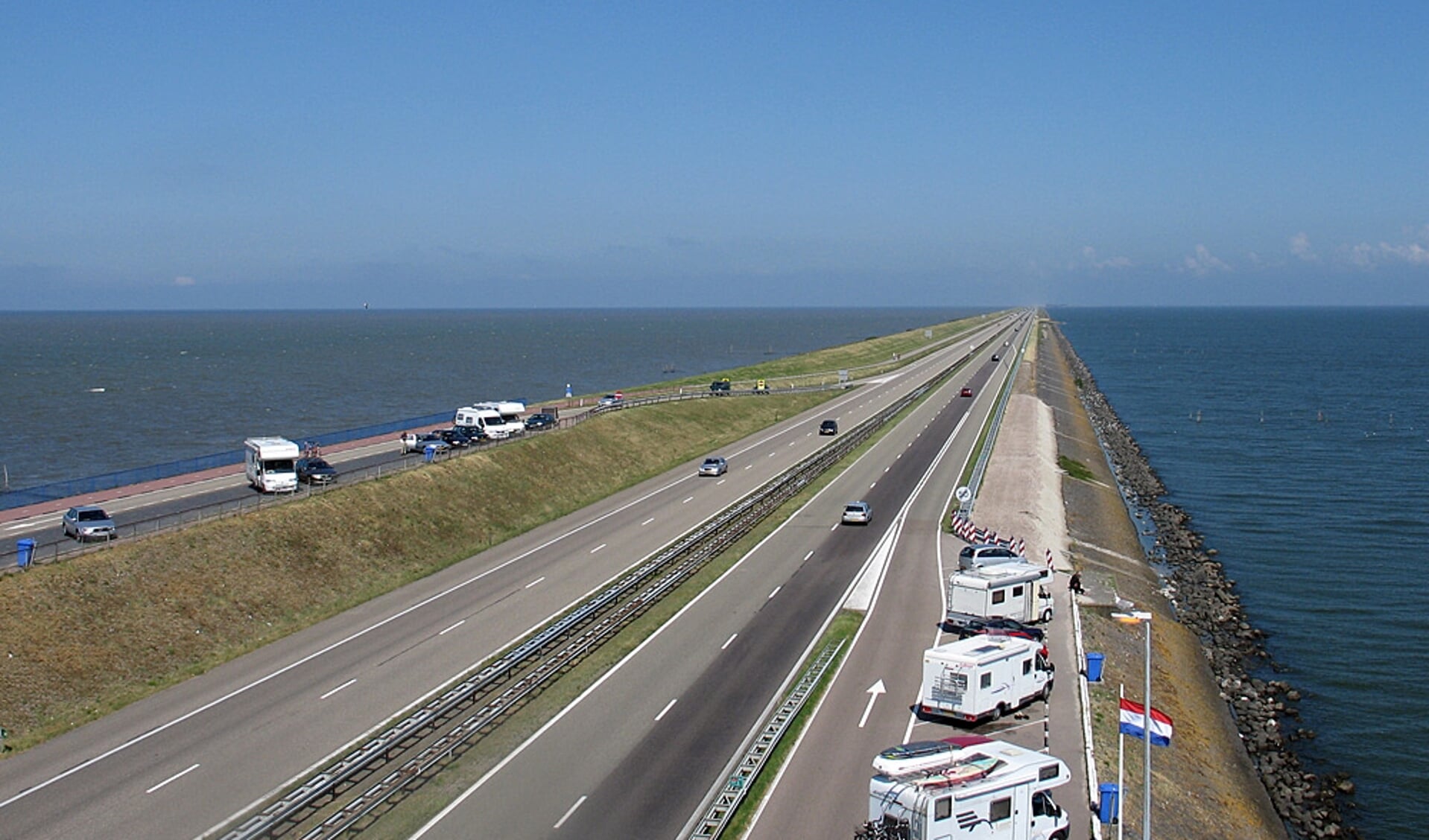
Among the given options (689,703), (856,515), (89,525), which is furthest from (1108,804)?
(89,525)

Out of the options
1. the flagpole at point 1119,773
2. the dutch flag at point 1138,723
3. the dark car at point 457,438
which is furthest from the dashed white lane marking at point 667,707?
the dark car at point 457,438

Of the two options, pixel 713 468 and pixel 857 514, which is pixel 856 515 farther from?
pixel 713 468

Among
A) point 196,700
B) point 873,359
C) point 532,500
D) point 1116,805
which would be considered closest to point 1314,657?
point 1116,805

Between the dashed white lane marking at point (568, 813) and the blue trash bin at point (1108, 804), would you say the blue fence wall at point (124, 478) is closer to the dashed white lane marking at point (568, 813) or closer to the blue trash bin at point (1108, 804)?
the dashed white lane marking at point (568, 813)

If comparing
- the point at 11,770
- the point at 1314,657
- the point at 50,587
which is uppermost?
the point at 50,587

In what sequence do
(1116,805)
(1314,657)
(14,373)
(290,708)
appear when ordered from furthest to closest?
(14,373) → (1314,657) → (290,708) → (1116,805)

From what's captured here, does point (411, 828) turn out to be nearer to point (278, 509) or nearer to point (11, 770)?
point (11, 770)
